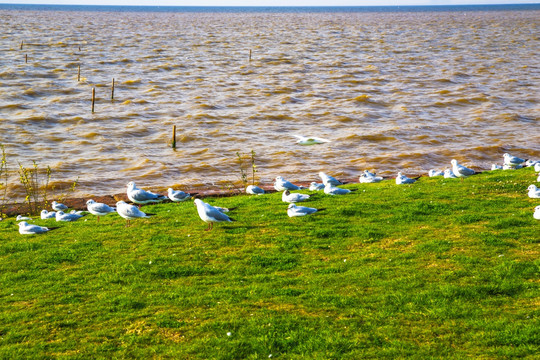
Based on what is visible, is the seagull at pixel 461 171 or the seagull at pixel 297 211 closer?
the seagull at pixel 297 211

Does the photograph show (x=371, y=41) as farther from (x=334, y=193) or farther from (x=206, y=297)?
(x=206, y=297)

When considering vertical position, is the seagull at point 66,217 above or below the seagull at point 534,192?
below

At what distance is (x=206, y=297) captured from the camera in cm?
995

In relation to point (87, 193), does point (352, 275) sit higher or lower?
higher

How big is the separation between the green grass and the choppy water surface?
34.2 ft

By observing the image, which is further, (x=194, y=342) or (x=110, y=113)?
(x=110, y=113)

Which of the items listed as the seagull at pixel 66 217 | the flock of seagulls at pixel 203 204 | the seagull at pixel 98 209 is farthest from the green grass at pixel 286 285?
the seagull at pixel 66 217

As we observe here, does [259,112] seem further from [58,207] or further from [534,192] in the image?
[534,192]

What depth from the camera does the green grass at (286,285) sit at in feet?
27.2

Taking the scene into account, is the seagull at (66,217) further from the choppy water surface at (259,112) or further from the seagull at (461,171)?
the seagull at (461,171)

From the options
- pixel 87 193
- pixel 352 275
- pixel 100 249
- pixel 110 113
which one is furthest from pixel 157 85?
pixel 352 275

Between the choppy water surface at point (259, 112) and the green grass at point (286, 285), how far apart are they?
410 inches

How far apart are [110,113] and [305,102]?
14.6m

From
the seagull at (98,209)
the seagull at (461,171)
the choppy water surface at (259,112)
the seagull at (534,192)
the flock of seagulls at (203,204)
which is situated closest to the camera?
the flock of seagulls at (203,204)
